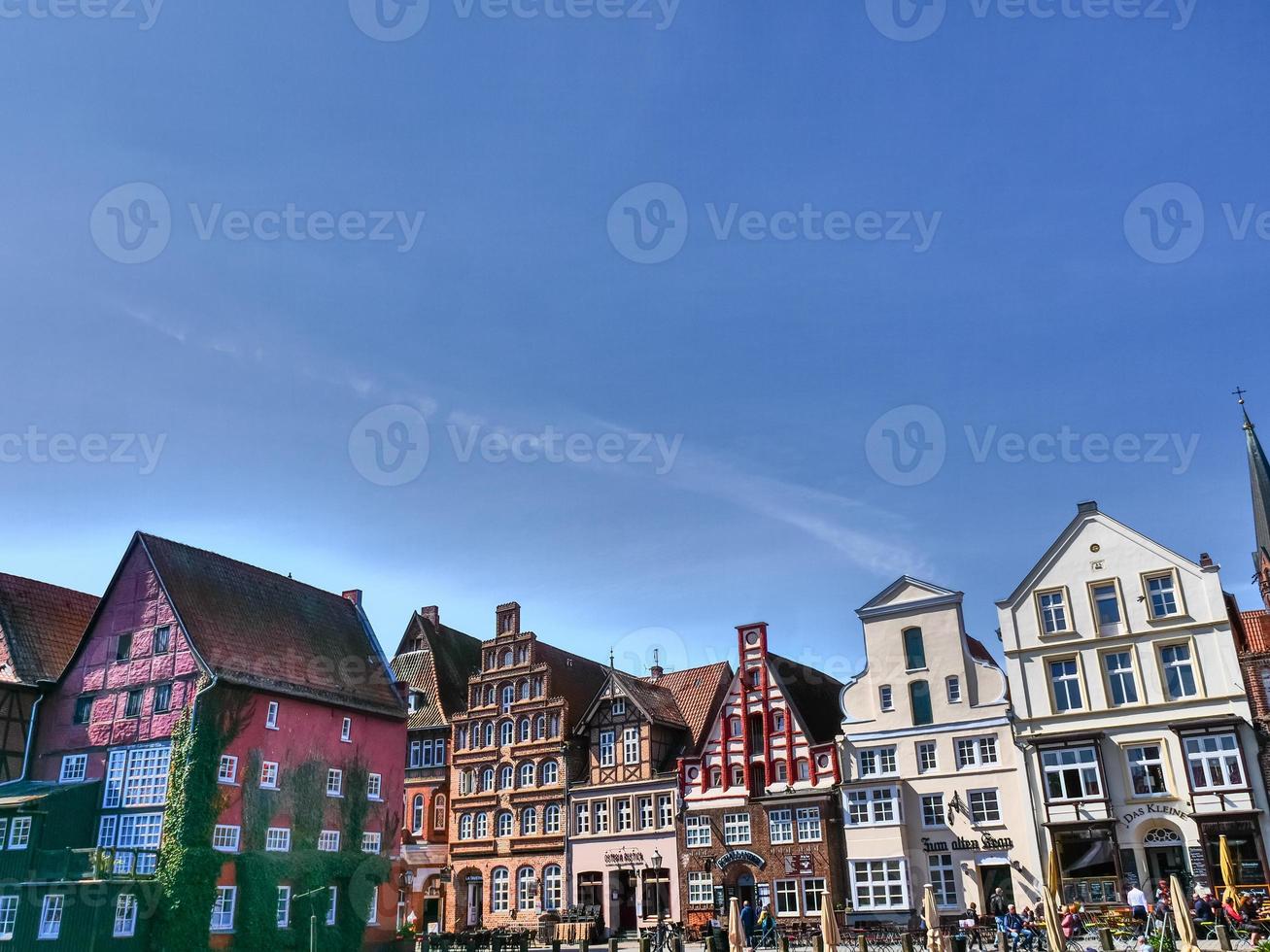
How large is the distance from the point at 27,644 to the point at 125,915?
A: 1472cm

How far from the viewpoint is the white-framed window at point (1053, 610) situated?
3988cm

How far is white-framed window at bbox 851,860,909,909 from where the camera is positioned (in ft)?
129

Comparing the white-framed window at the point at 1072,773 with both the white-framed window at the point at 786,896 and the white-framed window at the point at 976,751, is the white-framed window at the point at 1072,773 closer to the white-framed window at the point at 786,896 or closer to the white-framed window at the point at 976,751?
the white-framed window at the point at 976,751

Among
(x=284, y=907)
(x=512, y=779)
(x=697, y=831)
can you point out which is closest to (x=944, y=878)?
(x=697, y=831)

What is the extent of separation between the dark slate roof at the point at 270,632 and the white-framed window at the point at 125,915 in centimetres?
800

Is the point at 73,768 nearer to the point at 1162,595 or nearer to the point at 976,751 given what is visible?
the point at 976,751

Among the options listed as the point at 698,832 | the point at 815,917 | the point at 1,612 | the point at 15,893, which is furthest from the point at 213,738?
the point at 815,917

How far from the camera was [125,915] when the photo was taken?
34250 millimetres

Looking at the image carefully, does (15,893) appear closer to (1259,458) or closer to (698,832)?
(698,832)

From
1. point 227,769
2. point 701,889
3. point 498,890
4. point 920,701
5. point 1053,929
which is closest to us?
point 1053,929

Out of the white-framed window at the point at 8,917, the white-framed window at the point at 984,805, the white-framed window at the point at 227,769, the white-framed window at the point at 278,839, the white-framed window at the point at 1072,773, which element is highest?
the white-framed window at the point at 227,769

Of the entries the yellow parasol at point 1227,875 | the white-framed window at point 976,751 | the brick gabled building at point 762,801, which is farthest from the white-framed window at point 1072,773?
the brick gabled building at point 762,801

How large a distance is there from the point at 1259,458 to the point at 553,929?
1500 inches

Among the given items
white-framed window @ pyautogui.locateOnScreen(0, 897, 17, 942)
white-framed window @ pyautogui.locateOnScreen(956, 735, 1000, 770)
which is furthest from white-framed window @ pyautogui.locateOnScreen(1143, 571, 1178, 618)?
white-framed window @ pyautogui.locateOnScreen(0, 897, 17, 942)
